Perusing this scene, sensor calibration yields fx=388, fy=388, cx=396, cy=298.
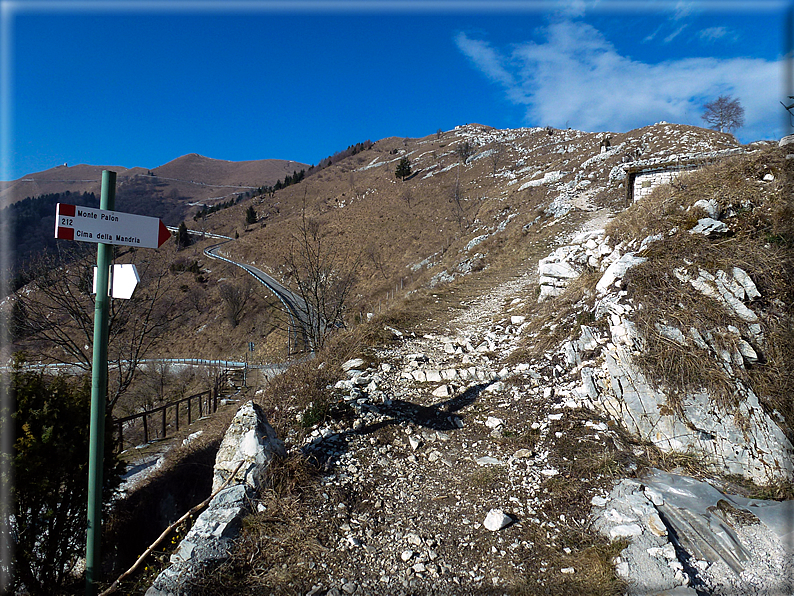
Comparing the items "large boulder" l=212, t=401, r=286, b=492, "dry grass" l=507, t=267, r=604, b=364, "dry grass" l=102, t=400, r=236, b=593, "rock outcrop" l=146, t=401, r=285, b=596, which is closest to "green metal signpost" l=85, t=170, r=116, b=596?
"rock outcrop" l=146, t=401, r=285, b=596

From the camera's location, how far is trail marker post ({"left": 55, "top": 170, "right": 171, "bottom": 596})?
3.18 meters

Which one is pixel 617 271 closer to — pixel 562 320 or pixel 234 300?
pixel 562 320

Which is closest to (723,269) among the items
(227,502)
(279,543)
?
(279,543)

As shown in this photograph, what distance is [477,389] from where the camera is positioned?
6488mm

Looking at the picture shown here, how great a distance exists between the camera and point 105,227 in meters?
3.16

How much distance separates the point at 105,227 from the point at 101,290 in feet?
1.72

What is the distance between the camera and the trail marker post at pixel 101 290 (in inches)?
125

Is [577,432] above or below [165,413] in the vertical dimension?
above

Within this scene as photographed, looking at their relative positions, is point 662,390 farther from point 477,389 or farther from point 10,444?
point 10,444

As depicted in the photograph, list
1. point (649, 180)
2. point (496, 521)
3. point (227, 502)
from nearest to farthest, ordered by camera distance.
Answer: point (496, 521)
point (227, 502)
point (649, 180)

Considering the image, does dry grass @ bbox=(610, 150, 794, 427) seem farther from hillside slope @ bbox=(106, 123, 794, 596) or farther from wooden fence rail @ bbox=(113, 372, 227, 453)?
wooden fence rail @ bbox=(113, 372, 227, 453)

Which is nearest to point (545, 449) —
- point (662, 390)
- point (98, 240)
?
point (662, 390)

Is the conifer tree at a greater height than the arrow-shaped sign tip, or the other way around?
the conifer tree

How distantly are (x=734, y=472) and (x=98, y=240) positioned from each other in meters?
6.32
